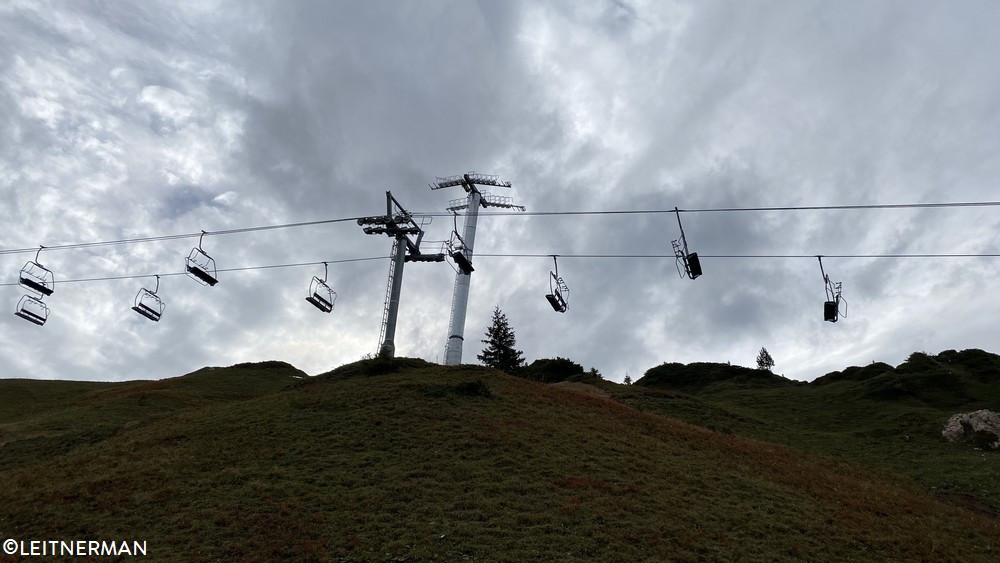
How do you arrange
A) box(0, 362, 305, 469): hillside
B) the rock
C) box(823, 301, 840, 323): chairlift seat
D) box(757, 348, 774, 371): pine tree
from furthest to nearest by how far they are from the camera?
box(757, 348, 774, 371): pine tree
the rock
box(0, 362, 305, 469): hillside
box(823, 301, 840, 323): chairlift seat

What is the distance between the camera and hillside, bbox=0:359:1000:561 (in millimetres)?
19891

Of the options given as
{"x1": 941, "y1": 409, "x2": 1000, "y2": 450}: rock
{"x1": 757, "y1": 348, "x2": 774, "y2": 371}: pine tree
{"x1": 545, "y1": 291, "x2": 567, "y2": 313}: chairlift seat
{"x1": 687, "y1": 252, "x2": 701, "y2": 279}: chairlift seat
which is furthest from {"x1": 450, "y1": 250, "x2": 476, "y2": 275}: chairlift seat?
{"x1": 757, "y1": 348, "x2": 774, "y2": 371}: pine tree

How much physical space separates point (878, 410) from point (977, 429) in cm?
1187

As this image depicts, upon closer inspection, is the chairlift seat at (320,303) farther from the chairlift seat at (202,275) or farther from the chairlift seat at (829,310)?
the chairlift seat at (829,310)

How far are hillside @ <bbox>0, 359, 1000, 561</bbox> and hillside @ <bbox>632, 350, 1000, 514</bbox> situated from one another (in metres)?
4.01

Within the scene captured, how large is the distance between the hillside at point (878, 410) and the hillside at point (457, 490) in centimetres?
401

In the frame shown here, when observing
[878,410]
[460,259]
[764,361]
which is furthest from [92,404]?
[764,361]

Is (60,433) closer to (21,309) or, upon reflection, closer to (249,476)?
(21,309)

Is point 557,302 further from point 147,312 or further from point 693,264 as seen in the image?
point 147,312

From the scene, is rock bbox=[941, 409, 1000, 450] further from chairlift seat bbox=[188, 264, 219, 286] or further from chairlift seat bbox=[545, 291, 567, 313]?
chairlift seat bbox=[188, 264, 219, 286]

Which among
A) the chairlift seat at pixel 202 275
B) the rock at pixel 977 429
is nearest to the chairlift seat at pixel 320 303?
the chairlift seat at pixel 202 275

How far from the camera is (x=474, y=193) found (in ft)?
297

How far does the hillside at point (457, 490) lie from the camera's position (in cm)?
1989

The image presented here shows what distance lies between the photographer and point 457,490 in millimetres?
23859
